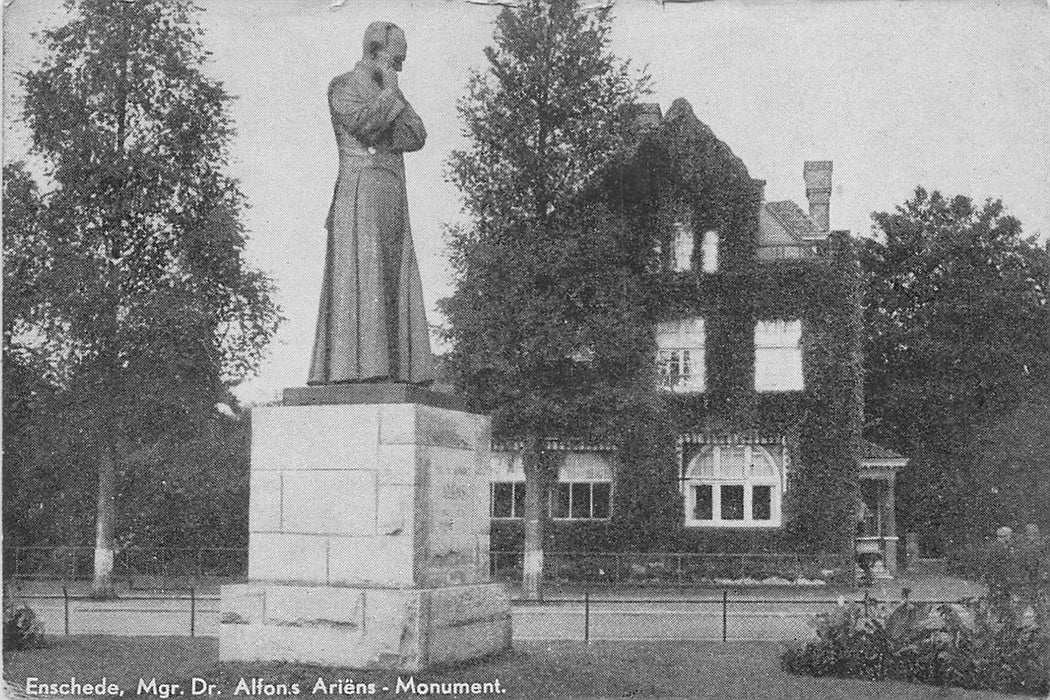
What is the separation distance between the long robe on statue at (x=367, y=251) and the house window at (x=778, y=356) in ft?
73.7

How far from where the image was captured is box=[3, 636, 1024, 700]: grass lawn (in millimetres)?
10898

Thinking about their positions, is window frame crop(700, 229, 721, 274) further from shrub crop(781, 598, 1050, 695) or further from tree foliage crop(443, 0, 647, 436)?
shrub crop(781, 598, 1050, 695)

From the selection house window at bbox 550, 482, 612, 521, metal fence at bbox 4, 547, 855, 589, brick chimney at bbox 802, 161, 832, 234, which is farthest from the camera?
brick chimney at bbox 802, 161, 832, 234

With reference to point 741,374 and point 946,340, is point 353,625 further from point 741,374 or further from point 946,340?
point 946,340

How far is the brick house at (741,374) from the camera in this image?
109ft

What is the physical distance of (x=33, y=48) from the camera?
83.4 ft

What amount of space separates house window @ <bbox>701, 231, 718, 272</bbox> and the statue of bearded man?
2225 centimetres

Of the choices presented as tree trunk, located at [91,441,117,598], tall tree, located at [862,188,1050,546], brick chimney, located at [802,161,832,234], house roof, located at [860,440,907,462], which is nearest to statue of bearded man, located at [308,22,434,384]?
tree trunk, located at [91,441,117,598]

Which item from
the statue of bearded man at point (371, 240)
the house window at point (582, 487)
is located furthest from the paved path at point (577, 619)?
the house window at point (582, 487)

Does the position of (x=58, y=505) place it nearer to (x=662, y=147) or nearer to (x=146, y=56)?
(x=146, y=56)

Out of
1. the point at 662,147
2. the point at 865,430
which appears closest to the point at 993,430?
the point at 865,430

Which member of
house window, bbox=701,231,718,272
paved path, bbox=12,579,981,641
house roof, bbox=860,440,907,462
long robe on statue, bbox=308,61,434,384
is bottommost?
paved path, bbox=12,579,981,641

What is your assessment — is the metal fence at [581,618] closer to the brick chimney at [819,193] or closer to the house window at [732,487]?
the house window at [732,487]

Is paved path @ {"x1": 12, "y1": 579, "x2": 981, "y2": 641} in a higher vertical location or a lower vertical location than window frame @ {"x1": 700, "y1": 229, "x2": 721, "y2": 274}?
lower
